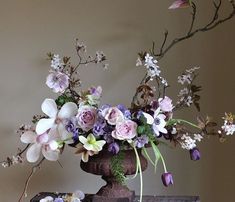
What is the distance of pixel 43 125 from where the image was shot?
54.5 inches

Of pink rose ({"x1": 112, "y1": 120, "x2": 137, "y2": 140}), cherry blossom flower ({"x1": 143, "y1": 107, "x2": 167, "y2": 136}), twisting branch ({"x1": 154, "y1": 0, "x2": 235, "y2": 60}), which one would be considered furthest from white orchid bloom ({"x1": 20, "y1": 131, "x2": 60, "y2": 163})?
twisting branch ({"x1": 154, "y1": 0, "x2": 235, "y2": 60})

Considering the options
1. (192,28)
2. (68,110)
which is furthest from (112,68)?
(68,110)

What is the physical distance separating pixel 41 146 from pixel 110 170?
230 millimetres

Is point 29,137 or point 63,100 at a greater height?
point 63,100

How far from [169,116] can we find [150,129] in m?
0.10

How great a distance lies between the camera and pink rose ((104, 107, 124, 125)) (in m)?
1.33

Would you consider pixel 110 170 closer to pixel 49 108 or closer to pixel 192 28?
pixel 49 108

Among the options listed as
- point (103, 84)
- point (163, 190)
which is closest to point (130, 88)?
point (103, 84)

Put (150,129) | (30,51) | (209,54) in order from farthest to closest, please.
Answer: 1. (30,51)
2. (209,54)
3. (150,129)

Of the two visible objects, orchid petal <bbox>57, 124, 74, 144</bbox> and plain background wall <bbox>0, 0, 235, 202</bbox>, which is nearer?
orchid petal <bbox>57, 124, 74, 144</bbox>

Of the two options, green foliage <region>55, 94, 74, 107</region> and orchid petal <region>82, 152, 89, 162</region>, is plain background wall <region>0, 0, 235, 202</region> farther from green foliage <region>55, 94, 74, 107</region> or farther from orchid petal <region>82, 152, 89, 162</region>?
orchid petal <region>82, 152, 89, 162</region>

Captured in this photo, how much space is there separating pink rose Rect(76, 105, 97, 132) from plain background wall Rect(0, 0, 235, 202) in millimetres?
479

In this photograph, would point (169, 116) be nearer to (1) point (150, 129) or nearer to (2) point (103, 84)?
(1) point (150, 129)

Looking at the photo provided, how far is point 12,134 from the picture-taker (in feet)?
6.24
